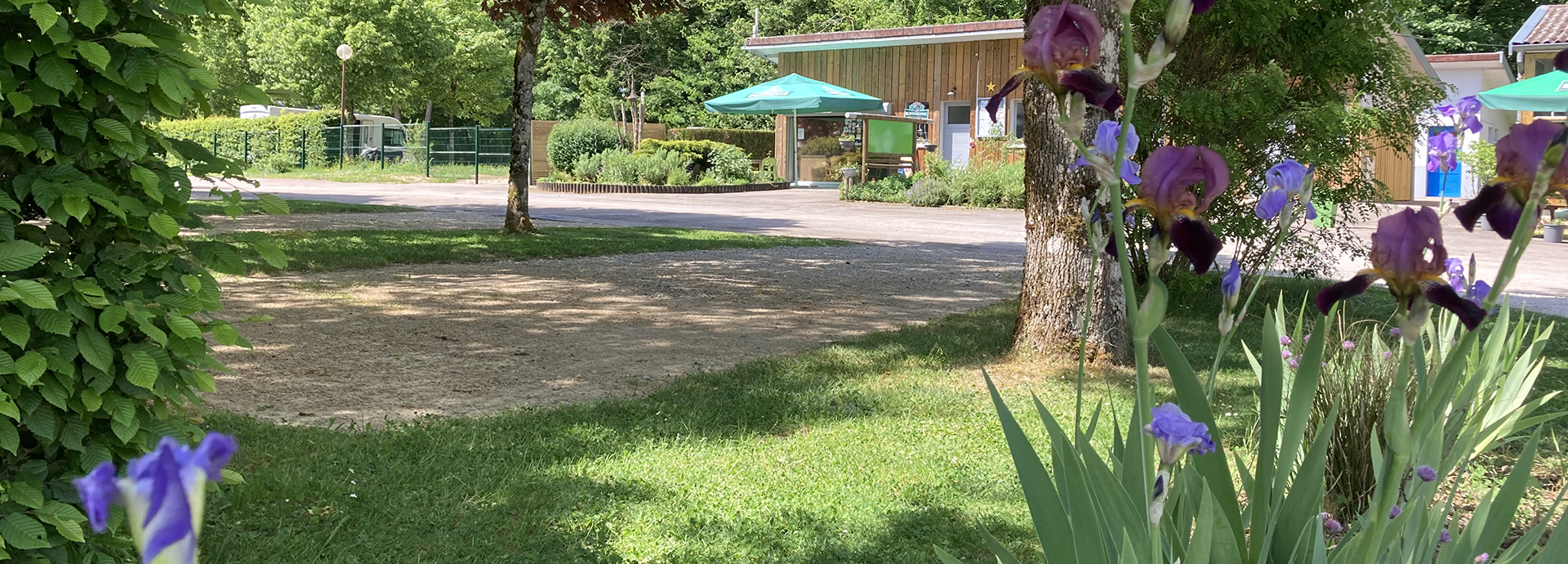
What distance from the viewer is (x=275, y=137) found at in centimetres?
3109

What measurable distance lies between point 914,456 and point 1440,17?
33371 millimetres

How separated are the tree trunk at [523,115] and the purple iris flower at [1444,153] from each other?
941 cm

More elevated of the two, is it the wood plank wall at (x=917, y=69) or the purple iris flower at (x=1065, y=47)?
the wood plank wall at (x=917, y=69)

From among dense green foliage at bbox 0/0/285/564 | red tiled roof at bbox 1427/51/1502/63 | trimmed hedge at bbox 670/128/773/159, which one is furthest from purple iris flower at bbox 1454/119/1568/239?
trimmed hedge at bbox 670/128/773/159

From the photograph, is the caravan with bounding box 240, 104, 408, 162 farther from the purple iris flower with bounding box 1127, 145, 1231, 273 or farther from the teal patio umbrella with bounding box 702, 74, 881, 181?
the purple iris flower with bounding box 1127, 145, 1231, 273

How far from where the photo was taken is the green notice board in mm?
22984

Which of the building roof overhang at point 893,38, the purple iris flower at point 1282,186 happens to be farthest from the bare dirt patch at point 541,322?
the building roof overhang at point 893,38

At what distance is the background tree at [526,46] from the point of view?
36.8 ft

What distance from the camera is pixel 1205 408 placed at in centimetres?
160

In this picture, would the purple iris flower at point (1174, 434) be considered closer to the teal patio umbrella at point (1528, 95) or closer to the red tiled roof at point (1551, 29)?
the teal patio umbrella at point (1528, 95)

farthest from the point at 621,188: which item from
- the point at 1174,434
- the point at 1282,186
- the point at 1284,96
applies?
the point at 1174,434

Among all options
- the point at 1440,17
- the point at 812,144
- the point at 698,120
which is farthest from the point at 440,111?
the point at 1440,17

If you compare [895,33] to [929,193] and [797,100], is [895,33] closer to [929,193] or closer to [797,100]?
[797,100]

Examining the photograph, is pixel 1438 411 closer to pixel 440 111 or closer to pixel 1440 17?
pixel 1440 17
